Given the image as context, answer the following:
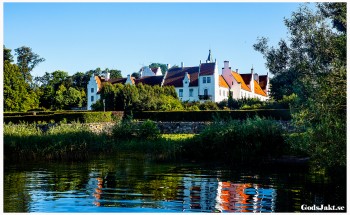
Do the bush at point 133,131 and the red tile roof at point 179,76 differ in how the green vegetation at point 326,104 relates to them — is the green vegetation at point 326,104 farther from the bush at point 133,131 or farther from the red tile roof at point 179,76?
the red tile roof at point 179,76

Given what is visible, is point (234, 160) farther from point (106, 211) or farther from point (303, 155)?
point (106, 211)

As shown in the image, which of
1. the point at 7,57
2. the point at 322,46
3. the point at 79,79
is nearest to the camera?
the point at 322,46

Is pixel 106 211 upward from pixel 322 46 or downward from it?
downward

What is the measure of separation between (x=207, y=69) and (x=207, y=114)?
25.6 meters

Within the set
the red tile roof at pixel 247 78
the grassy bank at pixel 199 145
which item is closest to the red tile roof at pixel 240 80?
the red tile roof at pixel 247 78

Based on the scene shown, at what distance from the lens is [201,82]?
63062mm

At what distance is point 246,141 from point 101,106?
3095 cm

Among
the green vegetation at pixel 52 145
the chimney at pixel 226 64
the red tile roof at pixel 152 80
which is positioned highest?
the chimney at pixel 226 64

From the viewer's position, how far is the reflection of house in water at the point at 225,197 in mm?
10798

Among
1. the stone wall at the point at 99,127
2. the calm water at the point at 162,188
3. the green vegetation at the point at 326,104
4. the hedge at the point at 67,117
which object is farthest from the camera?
the hedge at the point at 67,117

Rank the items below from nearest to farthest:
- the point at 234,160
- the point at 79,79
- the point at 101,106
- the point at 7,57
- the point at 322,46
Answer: the point at 322,46 < the point at 234,160 < the point at 101,106 < the point at 7,57 < the point at 79,79

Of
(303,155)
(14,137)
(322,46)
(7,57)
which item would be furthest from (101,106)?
(322,46)

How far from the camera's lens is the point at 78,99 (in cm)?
7131

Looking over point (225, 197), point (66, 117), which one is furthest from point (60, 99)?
point (225, 197)
